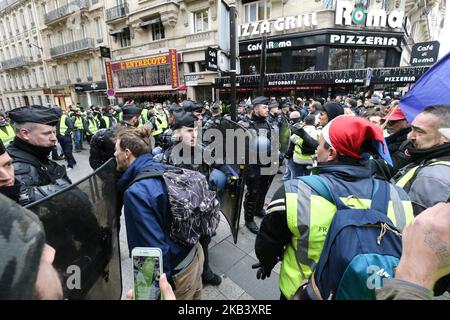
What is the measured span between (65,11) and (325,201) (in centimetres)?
3348

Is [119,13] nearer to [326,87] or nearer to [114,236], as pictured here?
[326,87]

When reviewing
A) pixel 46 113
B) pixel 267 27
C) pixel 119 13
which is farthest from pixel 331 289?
pixel 119 13

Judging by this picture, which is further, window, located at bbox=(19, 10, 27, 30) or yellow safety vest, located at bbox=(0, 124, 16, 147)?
window, located at bbox=(19, 10, 27, 30)

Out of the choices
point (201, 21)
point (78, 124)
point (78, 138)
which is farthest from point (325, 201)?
point (201, 21)

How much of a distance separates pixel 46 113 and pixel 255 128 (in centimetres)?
261

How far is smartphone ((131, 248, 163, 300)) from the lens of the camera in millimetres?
914

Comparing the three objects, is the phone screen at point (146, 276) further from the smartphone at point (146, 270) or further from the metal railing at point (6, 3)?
the metal railing at point (6, 3)

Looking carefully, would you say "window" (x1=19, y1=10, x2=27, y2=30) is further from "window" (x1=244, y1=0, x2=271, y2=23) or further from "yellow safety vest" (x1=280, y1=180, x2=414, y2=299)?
"yellow safety vest" (x1=280, y1=180, x2=414, y2=299)

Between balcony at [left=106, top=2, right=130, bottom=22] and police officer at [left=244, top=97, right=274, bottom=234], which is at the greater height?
balcony at [left=106, top=2, right=130, bottom=22]

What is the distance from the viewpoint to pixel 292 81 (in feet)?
48.3

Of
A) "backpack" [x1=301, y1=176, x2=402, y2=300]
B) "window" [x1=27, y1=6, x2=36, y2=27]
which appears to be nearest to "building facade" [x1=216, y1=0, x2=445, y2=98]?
"backpack" [x1=301, y1=176, x2=402, y2=300]

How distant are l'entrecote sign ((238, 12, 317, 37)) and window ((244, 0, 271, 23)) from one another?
0.69 meters

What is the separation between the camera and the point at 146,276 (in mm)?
923

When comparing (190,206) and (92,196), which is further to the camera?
(190,206)
